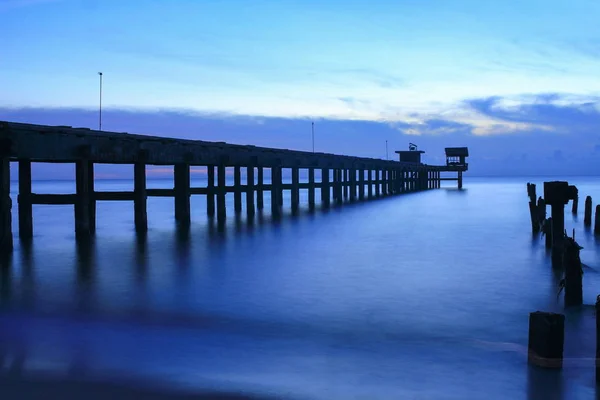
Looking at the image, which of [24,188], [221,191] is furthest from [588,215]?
[24,188]

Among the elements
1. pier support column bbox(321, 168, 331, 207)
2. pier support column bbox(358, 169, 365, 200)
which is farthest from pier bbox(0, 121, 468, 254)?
pier support column bbox(358, 169, 365, 200)

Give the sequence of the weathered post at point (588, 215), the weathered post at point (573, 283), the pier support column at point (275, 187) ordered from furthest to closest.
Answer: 1. the pier support column at point (275, 187)
2. the weathered post at point (588, 215)
3. the weathered post at point (573, 283)

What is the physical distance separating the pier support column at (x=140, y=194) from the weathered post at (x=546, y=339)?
1379 centimetres

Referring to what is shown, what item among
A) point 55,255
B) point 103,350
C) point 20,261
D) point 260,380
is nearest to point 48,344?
point 103,350

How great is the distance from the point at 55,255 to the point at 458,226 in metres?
17.6

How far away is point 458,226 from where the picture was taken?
26984 millimetres

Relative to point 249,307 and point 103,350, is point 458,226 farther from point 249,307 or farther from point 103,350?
point 103,350

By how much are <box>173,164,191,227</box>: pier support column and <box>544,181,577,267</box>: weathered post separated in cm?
1281

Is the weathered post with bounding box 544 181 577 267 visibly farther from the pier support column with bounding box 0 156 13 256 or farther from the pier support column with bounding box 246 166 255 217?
the pier support column with bounding box 246 166 255 217

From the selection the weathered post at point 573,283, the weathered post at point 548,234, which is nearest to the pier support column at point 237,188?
the weathered post at point 548,234

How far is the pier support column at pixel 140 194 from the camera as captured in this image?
18.7m

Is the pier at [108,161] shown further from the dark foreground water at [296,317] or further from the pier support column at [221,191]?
the dark foreground water at [296,317]

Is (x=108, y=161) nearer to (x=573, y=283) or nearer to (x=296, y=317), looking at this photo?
(x=296, y=317)

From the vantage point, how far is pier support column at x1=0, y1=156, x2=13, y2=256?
13500 mm
